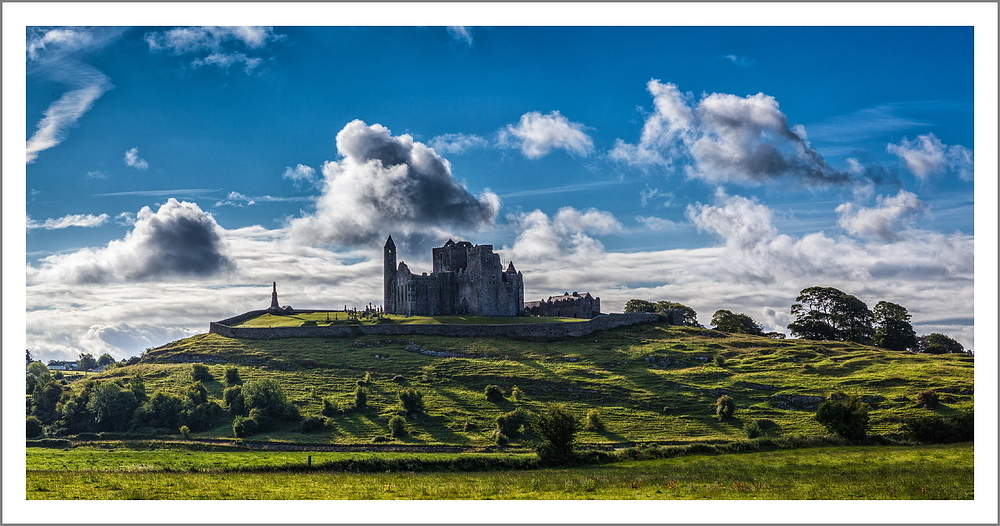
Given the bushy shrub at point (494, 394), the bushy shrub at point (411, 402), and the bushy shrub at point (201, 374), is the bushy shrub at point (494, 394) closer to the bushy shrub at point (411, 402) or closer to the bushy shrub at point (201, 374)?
the bushy shrub at point (411, 402)

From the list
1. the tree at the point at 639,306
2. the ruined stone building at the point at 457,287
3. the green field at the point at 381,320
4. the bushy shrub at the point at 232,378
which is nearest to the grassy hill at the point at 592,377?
the bushy shrub at the point at 232,378

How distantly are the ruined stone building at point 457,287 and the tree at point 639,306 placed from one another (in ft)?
96.1

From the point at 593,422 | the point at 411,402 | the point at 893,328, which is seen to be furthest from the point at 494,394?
the point at 893,328

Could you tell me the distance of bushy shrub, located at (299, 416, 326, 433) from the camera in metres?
69.1

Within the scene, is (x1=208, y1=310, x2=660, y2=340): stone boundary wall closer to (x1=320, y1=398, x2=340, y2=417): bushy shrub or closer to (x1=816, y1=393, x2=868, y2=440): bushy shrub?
(x1=320, y1=398, x2=340, y2=417): bushy shrub

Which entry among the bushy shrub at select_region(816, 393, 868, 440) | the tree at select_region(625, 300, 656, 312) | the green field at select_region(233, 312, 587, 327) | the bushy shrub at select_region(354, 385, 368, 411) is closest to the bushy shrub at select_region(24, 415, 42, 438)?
the bushy shrub at select_region(354, 385, 368, 411)

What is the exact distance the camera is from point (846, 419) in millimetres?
60062

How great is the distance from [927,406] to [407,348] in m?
61.7

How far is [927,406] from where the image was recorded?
72.9m

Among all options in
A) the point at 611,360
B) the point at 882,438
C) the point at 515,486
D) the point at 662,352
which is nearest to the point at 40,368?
the point at 611,360

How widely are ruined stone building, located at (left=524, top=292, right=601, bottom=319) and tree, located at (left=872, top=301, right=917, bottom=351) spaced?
45.4 meters

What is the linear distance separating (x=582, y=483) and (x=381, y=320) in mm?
82443

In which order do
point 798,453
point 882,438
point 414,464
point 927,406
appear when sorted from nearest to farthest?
point 414,464 → point 798,453 → point 882,438 → point 927,406

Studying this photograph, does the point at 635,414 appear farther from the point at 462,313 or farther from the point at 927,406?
the point at 462,313
